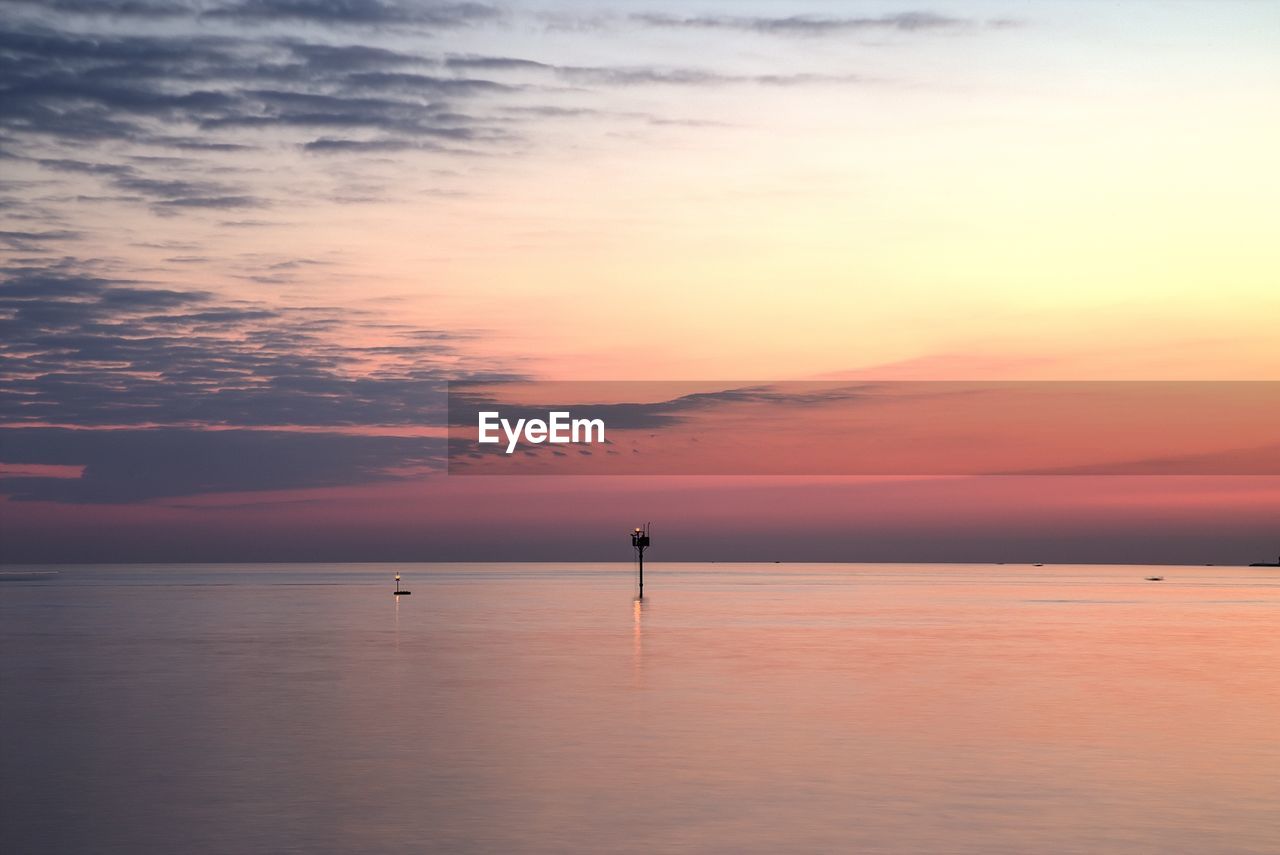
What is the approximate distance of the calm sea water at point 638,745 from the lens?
77.4ft

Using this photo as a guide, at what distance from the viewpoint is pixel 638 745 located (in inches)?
1332

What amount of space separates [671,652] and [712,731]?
2893 centimetres

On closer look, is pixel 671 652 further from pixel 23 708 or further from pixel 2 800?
pixel 2 800

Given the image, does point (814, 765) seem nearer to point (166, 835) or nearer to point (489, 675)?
point (166, 835)

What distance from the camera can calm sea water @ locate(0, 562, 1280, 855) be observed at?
23.6 m

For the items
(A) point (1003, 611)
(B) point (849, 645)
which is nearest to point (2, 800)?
(B) point (849, 645)

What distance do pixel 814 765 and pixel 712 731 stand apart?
5.96m

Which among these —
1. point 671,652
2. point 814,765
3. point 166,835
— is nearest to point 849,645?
point 671,652

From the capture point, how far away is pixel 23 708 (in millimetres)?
42156

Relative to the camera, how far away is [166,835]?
23.3m

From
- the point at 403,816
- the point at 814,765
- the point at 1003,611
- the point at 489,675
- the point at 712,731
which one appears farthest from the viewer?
the point at 1003,611

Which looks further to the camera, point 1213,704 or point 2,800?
point 1213,704

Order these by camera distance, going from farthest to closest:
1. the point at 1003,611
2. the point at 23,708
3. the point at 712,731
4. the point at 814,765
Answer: the point at 1003,611, the point at 23,708, the point at 712,731, the point at 814,765

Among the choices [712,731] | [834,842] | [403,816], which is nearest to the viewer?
[834,842]
